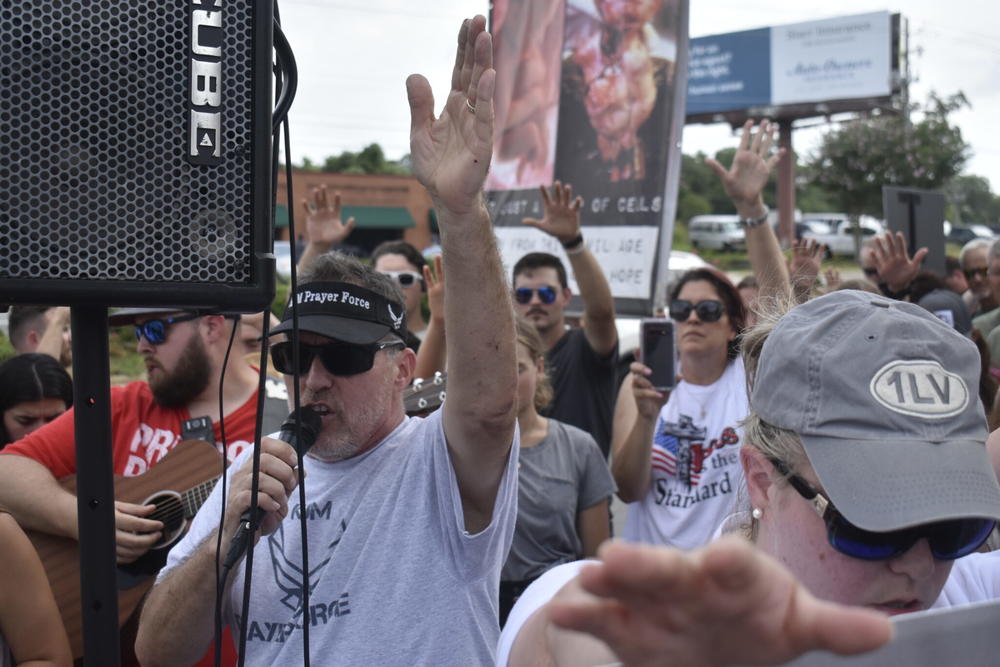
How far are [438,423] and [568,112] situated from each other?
334 centimetres

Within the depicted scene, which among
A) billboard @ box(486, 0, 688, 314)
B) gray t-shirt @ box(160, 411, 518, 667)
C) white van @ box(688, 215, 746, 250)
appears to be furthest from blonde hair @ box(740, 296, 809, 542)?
white van @ box(688, 215, 746, 250)

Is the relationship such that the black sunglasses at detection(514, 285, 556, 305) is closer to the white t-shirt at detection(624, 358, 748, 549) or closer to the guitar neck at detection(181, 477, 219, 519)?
the white t-shirt at detection(624, 358, 748, 549)

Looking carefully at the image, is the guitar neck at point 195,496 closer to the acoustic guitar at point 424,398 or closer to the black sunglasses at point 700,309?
the acoustic guitar at point 424,398

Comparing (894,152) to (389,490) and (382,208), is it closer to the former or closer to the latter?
(382,208)

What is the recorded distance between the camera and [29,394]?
3717 mm

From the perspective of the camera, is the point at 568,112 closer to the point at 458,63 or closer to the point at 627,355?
the point at 458,63

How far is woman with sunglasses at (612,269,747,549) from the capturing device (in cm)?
341

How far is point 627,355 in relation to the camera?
10.3 metres

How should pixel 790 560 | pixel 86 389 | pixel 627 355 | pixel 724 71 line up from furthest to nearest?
1. pixel 724 71
2. pixel 627 355
3. pixel 86 389
4. pixel 790 560

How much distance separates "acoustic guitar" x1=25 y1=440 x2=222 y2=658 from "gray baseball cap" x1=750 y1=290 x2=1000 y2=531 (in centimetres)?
217

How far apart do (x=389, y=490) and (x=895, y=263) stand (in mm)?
3416

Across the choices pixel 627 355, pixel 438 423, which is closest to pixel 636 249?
pixel 438 423

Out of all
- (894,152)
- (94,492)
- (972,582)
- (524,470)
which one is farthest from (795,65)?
(94,492)

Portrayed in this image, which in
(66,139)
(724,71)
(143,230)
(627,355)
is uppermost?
(724,71)
